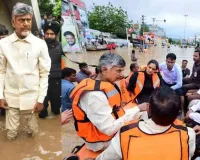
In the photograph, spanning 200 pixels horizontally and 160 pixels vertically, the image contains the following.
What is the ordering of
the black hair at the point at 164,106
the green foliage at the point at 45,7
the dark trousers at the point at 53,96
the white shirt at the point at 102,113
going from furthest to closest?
the dark trousers at the point at 53,96
the green foliage at the point at 45,7
the white shirt at the point at 102,113
the black hair at the point at 164,106

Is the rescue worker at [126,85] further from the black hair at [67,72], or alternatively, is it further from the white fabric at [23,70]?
the white fabric at [23,70]

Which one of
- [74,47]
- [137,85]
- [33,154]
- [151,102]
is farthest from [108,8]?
[33,154]

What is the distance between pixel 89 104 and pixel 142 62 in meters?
0.31

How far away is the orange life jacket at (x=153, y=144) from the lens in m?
0.83

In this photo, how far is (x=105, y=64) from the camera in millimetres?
1011

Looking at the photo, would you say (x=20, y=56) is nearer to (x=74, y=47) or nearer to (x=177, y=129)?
(x=74, y=47)

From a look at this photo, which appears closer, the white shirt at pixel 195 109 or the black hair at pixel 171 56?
the black hair at pixel 171 56

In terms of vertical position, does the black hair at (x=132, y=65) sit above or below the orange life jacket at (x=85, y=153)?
above

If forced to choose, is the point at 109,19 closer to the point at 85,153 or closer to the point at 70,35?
the point at 70,35

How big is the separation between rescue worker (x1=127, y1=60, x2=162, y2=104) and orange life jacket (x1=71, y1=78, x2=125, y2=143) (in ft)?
0.35

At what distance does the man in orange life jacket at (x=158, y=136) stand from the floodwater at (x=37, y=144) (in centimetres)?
86

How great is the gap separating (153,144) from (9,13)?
1005 mm

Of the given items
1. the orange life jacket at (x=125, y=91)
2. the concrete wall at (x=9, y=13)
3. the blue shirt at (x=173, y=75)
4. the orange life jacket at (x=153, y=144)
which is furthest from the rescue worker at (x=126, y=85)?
the concrete wall at (x=9, y=13)

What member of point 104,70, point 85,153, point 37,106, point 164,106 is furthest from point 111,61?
point 37,106
